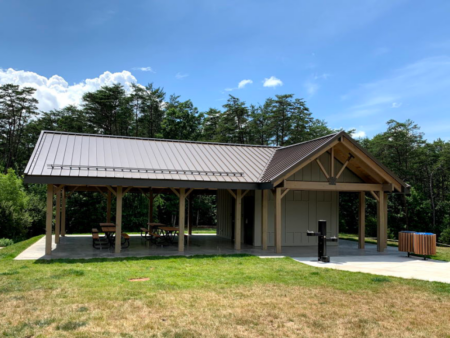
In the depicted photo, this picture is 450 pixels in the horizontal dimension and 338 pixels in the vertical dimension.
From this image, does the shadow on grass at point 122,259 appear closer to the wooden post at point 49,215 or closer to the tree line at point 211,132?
the wooden post at point 49,215

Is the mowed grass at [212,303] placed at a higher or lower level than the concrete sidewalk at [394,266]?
higher

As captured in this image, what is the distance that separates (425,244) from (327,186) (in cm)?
363

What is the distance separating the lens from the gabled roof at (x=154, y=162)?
11430mm

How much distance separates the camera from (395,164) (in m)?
30.6

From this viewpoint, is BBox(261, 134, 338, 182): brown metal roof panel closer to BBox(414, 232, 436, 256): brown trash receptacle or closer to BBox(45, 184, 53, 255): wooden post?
BBox(414, 232, 436, 256): brown trash receptacle

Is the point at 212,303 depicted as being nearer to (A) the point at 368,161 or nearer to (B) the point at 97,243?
(B) the point at 97,243

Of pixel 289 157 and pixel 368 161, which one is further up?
pixel 289 157

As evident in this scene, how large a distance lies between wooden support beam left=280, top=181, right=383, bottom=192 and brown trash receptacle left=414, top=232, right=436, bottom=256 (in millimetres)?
2298

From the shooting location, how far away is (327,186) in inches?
527

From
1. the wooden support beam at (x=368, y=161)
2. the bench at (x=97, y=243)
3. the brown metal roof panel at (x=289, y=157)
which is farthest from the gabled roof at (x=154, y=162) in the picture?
the bench at (x=97, y=243)

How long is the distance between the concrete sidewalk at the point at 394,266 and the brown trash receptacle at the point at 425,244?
0.86 ft

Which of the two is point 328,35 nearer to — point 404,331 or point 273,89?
point 404,331

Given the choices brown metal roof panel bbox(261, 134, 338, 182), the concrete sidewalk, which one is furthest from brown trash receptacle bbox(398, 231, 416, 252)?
brown metal roof panel bbox(261, 134, 338, 182)

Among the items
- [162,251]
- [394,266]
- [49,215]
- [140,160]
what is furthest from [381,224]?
[49,215]
